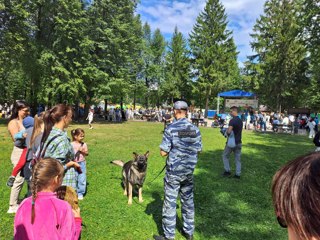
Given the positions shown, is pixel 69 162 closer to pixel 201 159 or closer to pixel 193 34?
pixel 201 159

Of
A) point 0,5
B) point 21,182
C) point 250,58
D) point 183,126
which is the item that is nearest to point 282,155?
point 183,126

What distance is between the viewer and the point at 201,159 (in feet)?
36.4

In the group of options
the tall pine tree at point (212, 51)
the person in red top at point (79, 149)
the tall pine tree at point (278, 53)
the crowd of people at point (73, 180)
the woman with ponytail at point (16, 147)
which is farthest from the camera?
the tall pine tree at point (212, 51)

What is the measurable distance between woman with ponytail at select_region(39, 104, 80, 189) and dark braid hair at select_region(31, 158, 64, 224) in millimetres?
984

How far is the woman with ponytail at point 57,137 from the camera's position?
367cm

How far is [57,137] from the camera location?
3.70 m

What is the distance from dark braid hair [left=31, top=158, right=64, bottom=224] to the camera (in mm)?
2557

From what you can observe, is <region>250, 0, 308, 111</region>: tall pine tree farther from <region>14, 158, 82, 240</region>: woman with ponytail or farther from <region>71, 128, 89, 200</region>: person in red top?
<region>14, 158, 82, 240</region>: woman with ponytail

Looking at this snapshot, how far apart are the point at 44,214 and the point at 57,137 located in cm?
137

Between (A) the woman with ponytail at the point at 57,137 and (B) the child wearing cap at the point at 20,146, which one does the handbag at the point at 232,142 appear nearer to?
(A) the woman with ponytail at the point at 57,137

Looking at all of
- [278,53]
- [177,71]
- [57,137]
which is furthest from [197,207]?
[177,71]

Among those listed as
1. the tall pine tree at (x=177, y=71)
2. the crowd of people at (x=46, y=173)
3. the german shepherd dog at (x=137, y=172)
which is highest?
the tall pine tree at (x=177, y=71)

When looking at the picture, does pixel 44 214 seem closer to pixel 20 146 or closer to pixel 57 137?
pixel 57 137

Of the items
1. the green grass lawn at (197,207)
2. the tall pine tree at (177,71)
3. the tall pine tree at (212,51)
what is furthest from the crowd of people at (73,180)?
the tall pine tree at (177,71)
